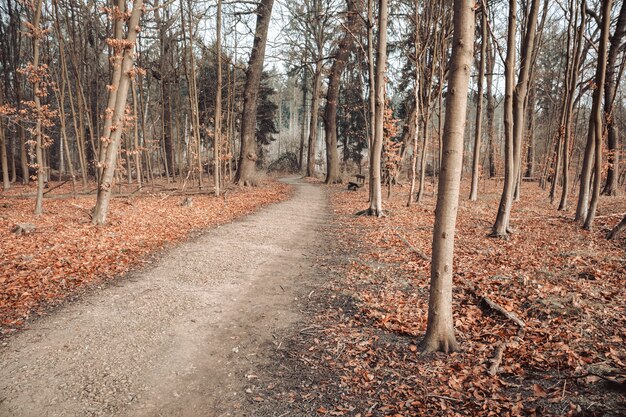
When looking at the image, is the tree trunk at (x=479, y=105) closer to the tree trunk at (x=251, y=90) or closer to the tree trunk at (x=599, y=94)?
the tree trunk at (x=599, y=94)

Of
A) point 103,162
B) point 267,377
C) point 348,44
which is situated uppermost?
point 348,44

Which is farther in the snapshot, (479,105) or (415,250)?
(479,105)

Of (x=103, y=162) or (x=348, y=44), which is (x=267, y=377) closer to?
(x=103, y=162)

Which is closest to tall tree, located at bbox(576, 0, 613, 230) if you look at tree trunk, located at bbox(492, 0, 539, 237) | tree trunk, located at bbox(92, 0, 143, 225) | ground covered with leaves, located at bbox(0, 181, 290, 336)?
tree trunk, located at bbox(492, 0, 539, 237)

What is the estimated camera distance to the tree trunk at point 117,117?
9.59 meters

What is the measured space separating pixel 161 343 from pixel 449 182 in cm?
389

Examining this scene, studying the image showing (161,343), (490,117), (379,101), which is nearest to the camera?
(161,343)

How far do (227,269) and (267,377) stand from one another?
11.2ft

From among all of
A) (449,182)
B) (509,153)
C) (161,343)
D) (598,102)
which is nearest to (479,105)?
(598,102)

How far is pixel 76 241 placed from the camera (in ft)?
25.0

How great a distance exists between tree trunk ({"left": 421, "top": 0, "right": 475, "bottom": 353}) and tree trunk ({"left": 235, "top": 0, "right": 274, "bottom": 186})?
16.4 meters

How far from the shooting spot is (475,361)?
362 cm

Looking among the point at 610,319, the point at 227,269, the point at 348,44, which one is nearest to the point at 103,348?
the point at 227,269

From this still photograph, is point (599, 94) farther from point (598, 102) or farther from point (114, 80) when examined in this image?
point (114, 80)
